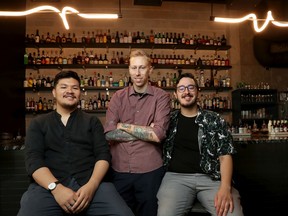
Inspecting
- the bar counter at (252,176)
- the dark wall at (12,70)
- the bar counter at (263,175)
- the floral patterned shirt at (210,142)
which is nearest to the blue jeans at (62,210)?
the floral patterned shirt at (210,142)

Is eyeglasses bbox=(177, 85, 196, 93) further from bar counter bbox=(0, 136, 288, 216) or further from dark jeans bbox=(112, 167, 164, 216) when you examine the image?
bar counter bbox=(0, 136, 288, 216)

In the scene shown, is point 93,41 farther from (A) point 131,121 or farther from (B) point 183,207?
(B) point 183,207

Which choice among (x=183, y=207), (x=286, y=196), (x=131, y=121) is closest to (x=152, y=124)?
(x=131, y=121)

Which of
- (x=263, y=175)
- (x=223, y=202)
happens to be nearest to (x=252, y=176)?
(x=263, y=175)

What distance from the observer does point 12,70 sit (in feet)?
13.9

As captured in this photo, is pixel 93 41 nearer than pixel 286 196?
No

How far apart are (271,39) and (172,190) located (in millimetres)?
4813

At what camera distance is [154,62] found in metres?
5.24

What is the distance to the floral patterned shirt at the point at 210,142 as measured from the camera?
1.93m

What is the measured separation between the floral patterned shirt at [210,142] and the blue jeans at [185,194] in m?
0.08

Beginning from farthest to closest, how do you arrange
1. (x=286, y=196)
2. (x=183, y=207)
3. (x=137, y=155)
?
(x=286, y=196), (x=137, y=155), (x=183, y=207)

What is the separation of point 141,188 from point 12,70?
3.35 metres

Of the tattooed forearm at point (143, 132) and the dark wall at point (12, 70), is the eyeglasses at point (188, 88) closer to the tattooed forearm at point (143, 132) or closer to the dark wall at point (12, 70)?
the tattooed forearm at point (143, 132)

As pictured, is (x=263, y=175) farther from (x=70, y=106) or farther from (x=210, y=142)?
(x=70, y=106)
